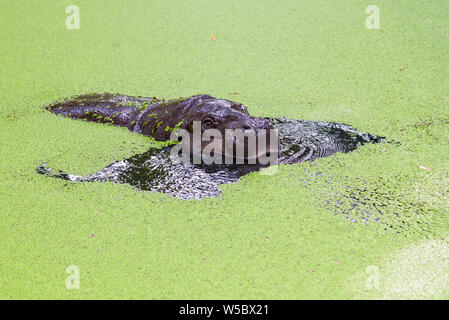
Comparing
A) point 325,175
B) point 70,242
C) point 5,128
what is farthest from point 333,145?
point 5,128

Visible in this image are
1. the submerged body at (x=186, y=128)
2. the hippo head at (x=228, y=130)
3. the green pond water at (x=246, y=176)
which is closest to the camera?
the green pond water at (x=246, y=176)

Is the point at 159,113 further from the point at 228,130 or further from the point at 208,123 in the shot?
the point at 228,130

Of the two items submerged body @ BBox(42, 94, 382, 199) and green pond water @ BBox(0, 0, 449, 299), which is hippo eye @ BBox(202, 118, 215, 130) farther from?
green pond water @ BBox(0, 0, 449, 299)

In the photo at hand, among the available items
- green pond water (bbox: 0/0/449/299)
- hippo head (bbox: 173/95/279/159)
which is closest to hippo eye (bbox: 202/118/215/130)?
hippo head (bbox: 173/95/279/159)

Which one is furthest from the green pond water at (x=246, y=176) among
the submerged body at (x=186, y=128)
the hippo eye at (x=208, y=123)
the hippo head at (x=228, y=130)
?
the hippo eye at (x=208, y=123)

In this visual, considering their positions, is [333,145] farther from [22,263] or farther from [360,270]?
[22,263]

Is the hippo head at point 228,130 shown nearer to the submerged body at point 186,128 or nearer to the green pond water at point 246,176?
the submerged body at point 186,128
